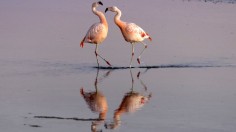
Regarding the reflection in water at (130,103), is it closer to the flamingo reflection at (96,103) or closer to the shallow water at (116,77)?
the shallow water at (116,77)

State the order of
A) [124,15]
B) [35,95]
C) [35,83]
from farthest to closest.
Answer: [124,15], [35,83], [35,95]

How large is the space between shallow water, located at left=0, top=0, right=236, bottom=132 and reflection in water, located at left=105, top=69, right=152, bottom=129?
0.04 ft

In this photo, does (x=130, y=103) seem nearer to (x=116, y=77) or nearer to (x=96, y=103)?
(x=96, y=103)

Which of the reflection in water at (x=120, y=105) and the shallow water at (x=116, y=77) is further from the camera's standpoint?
the shallow water at (x=116, y=77)

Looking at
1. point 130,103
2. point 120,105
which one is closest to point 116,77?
point 130,103

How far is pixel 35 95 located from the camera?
34.7ft

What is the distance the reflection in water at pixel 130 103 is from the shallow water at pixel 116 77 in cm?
1

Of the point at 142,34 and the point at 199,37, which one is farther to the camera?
the point at 199,37

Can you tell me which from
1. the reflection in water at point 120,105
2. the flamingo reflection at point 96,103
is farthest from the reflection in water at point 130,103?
the flamingo reflection at point 96,103

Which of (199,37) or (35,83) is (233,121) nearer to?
(35,83)

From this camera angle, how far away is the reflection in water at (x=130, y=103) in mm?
8991

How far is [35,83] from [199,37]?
670 cm

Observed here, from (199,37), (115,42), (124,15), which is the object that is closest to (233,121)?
(115,42)

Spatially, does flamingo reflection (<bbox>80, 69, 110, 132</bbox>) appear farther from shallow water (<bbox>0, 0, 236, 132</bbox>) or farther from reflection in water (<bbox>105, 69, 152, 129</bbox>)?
reflection in water (<bbox>105, 69, 152, 129</bbox>)
